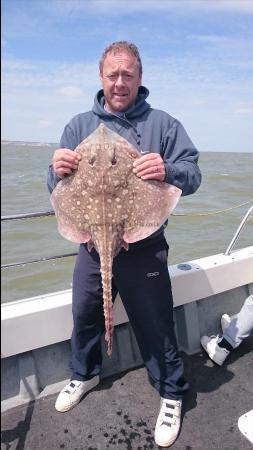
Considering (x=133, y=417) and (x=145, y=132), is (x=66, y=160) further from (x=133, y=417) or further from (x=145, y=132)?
(x=133, y=417)

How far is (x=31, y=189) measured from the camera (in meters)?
18.8

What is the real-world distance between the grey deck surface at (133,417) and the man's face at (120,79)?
2352 millimetres

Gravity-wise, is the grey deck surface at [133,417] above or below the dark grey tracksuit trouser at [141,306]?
below

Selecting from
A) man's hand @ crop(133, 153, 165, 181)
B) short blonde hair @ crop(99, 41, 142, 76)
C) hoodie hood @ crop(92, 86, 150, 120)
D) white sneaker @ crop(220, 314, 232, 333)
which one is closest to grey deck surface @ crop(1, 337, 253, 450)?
white sneaker @ crop(220, 314, 232, 333)

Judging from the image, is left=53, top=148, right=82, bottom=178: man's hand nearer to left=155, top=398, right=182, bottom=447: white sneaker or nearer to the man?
the man

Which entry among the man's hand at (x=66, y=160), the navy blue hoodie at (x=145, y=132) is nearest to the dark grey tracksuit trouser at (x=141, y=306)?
the navy blue hoodie at (x=145, y=132)

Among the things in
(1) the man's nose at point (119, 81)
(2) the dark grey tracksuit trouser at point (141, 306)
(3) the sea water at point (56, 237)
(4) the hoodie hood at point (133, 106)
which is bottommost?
(3) the sea water at point (56, 237)

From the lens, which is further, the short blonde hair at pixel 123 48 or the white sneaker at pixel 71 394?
the white sneaker at pixel 71 394

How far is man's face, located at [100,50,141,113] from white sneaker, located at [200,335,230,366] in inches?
91.5

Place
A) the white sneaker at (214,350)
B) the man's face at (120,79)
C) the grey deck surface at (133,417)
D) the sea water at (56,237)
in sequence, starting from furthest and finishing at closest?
the sea water at (56,237) < the white sneaker at (214,350) < the grey deck surface at (133,417) < the man's face at (120,79)

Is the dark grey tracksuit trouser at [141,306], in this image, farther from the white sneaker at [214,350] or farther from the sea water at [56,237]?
the sea water at [56,237]

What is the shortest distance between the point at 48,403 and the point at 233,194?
17.6 meters

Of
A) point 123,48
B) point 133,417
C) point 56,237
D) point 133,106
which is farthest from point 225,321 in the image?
point 56,237

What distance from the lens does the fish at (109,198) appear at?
229 centimetres
